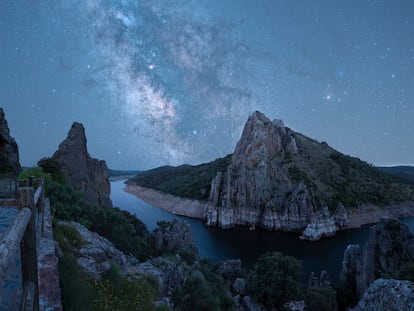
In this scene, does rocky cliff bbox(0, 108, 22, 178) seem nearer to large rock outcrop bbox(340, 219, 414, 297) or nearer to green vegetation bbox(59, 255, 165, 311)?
green vegetation bbox(59, 255, 165, 311)

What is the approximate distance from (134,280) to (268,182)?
76.6 metres

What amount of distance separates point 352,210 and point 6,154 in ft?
280

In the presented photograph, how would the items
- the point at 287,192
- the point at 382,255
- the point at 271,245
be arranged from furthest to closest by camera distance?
the point at 287,192
the point at 271,245
the point at 382,255

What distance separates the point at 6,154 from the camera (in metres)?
21.0

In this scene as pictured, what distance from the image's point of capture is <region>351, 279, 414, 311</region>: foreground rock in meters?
7.93

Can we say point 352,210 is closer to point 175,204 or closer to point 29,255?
point 175,204

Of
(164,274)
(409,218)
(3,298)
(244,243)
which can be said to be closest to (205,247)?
(244,243)

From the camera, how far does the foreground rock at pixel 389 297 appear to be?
7.93m

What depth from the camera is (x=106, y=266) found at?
9.54 meters

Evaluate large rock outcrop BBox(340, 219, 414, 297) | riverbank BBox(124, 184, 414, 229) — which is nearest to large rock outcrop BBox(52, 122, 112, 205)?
large rock outcrop BBox(340, 219, 414, 297)

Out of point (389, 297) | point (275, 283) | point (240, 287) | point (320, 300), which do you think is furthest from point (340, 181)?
point (389, 297)

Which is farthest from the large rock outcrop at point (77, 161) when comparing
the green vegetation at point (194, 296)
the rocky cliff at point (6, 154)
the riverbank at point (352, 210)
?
the riverbank at point (352, 210)

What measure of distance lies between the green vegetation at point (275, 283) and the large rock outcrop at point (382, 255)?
7528 millimetres

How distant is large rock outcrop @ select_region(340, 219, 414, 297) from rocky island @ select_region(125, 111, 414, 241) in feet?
111
